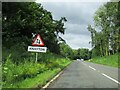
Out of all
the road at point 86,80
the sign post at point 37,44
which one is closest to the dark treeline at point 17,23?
the sign post at point 37,44

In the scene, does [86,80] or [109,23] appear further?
[109,23]

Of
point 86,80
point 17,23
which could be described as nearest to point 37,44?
point 86,80

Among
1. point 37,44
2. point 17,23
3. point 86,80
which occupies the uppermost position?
point 17,23

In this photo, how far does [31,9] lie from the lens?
44156mm

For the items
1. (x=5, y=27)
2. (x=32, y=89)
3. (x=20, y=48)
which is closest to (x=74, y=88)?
(x=32, y=89)

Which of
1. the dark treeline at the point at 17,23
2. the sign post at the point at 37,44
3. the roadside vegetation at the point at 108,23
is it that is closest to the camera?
the sign post at the point at 37,44

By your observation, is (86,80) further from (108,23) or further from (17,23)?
(108,23)

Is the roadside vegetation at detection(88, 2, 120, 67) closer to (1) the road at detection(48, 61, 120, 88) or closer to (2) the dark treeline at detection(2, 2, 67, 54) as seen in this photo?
(2) the dark treeline at detection(2, 2, 67, 54)

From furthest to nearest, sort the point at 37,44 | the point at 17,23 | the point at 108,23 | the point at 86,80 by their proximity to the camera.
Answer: the point at 108,23 → the point at 17,23 → the point at 37,44 → the point at 86,80

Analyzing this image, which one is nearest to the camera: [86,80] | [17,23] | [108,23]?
[86,80]

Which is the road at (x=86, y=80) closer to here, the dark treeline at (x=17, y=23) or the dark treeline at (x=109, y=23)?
the dark treeline at (x=17, y=23)

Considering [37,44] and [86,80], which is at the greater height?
[37,44]

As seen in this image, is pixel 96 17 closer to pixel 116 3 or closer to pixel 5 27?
pixel 116 3

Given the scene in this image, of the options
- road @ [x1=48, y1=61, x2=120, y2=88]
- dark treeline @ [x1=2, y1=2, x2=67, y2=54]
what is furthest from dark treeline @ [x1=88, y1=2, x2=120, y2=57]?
road @ [x1=48, y1=61, x2=120, y2=88]
